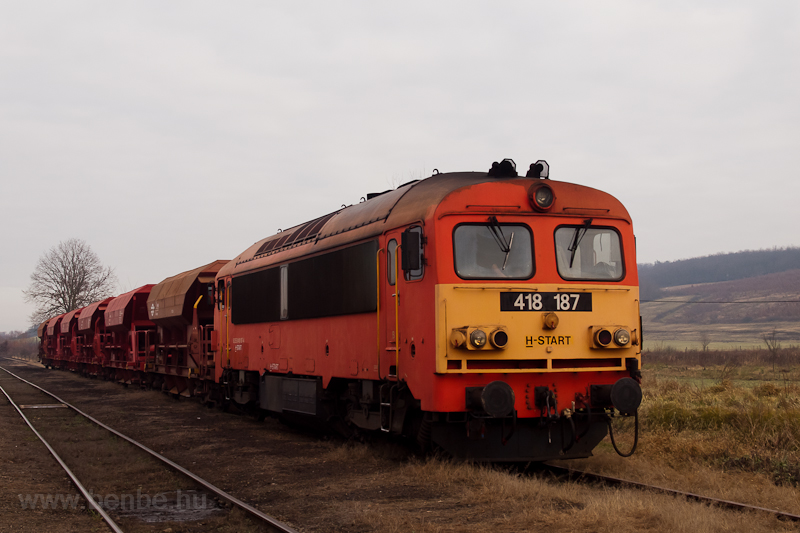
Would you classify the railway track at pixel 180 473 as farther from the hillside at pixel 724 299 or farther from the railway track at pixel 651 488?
the hillside at pixel 724 299

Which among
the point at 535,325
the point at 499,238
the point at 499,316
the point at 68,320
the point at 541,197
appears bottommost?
the point at 535,325

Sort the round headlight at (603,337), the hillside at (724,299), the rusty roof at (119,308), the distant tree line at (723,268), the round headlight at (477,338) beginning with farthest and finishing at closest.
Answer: the distant tree line at (723,268) → the hillside at (724,299) → the rusty roof at (119,308) → the round headlight at (603,337) → the round headlight at (477,338)

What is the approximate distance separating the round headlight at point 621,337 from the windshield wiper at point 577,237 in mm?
993

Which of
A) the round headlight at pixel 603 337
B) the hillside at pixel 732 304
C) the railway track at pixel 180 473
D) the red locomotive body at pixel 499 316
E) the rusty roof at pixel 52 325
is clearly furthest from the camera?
the hillside at pixel 732 304

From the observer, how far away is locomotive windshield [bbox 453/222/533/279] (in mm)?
8773

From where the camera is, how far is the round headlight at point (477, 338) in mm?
8391

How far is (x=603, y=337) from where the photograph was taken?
890 cm

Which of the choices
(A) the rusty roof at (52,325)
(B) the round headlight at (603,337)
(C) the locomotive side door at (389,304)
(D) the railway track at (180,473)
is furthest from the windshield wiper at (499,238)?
(A) the rusty roof at (52,325)

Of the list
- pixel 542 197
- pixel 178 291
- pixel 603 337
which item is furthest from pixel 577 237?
pixel 178 291

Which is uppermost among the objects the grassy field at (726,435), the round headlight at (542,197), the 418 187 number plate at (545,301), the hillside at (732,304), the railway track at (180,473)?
the hillside at (732,304)

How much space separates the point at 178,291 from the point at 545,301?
15.1 m

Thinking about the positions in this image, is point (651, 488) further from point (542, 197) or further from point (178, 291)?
point (178, 291)

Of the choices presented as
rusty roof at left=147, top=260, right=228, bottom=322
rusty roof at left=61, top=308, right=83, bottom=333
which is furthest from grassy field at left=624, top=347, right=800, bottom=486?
rusty roof at left=61, top=308, right=83, bottom=333

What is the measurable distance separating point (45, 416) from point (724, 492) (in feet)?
53.9
